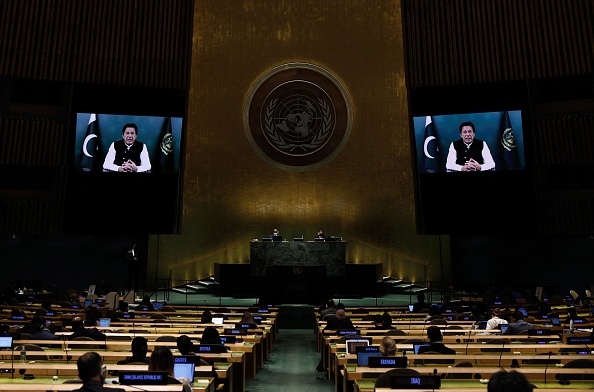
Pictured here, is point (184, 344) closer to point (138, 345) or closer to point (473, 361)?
point (138, 345)

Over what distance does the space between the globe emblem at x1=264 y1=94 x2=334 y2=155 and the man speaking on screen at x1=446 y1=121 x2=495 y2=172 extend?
4.89 meters

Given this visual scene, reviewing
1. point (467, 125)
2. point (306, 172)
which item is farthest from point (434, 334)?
point (306, 172)

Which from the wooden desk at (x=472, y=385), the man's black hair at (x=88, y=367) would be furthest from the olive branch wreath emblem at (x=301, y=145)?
the man's black hair at (x=88, y=367)

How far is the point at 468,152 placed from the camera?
1711 centimetres

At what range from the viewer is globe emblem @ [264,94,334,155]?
800 inches

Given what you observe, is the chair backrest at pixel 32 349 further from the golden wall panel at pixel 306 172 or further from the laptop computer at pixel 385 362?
the golden wall panel at pixel 306 172

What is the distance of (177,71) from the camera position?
18.3 meters

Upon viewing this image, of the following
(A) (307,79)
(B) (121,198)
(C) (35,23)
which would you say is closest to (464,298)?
(A) (307,79)

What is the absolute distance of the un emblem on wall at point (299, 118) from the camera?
20250mm

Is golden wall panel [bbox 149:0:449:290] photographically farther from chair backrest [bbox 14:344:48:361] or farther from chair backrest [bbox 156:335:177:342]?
chair backrest [bbox 14:344:48:361]

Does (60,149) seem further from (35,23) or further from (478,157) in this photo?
(478,157)

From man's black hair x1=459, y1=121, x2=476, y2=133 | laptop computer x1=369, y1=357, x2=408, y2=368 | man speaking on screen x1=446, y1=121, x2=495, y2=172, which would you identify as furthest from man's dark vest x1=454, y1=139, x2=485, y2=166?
laptop computer x1=369, y1=357, x2=408, y2=368

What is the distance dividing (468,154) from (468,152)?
61mm

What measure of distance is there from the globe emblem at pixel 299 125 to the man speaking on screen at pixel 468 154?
4892 mm
